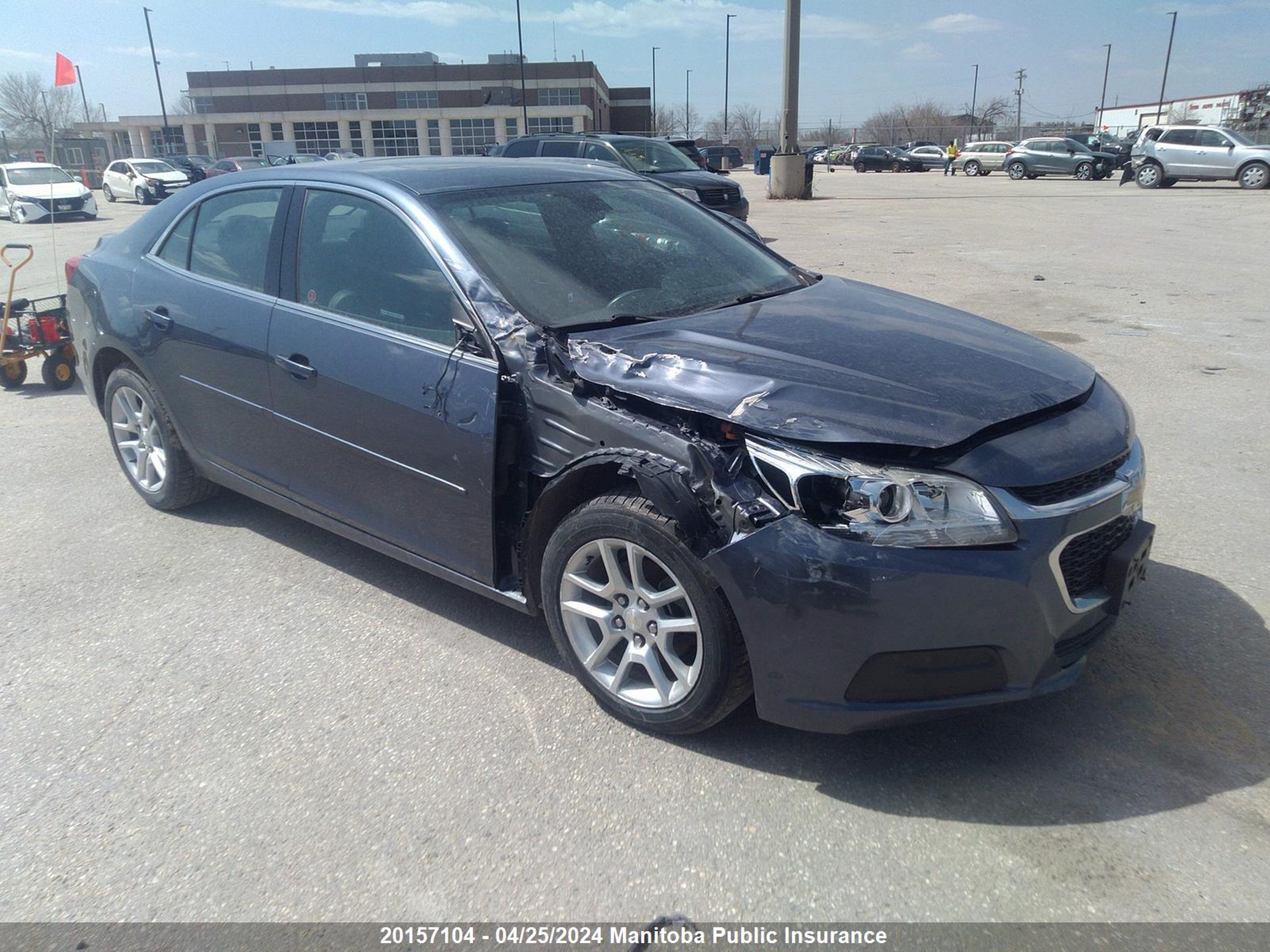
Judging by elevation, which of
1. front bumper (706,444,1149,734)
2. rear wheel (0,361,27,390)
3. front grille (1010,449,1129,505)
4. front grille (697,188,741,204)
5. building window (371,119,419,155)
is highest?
building window (371,119,419,155)

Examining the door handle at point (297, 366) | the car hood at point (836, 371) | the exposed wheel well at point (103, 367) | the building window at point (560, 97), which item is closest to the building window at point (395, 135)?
the building window at point (560, 97)

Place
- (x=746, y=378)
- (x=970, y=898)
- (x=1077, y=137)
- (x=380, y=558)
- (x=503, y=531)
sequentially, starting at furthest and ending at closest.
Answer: (x=1077, y=137) → (x=380, y=558) → (x=503, y=531) → (x=746, y=378) → (x=970, y=898)

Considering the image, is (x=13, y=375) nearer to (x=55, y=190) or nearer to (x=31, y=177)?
(x=55, y=190)

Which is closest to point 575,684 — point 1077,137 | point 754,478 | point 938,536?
point 754,478

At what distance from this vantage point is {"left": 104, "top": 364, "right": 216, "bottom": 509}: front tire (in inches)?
179

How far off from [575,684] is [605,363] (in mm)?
1126

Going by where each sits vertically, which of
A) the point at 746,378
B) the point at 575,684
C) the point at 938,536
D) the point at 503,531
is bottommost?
the point at 575,684

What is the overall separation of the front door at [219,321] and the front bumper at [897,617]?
233 centimetres

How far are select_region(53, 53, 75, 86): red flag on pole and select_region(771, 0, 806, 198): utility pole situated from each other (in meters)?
18.8

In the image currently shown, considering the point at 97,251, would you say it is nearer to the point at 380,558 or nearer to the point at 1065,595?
the point at 380,558

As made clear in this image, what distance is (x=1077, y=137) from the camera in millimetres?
44469

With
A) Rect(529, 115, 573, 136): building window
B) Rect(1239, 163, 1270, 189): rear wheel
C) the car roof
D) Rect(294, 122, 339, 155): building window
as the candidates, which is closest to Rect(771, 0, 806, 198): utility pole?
Rect(1239, 163, 1270, 189): rear wheel

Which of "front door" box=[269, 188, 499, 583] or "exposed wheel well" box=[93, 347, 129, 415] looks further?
"exposed wheel well" box=[93, 347, 129, 415]

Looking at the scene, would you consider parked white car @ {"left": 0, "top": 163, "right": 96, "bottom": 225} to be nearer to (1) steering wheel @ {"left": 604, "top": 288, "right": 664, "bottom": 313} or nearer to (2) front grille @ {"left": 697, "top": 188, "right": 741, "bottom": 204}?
(2) front grille @ {"left": 697, "top": 188, "right": 741, "bottom": 204}
